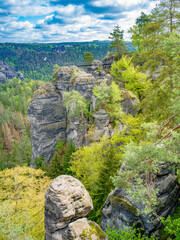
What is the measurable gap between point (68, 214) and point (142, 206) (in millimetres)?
4943

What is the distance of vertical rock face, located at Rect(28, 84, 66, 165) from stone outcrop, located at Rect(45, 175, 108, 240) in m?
23.8

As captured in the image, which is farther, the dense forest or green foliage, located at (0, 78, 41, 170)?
green foliage, located at (0, 78, 41, 170)

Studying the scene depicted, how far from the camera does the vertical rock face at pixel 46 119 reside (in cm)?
2911

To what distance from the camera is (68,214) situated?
6.43 meters

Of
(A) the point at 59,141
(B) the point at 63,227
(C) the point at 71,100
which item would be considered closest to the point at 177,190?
(B) the point at 63,227

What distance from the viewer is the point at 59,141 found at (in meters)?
30.9

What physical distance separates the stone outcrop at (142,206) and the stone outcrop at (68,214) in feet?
11.3

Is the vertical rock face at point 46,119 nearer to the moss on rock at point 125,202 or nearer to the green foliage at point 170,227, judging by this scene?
the moss on rock at point 125,202

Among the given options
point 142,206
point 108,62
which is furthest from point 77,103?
point 108,62

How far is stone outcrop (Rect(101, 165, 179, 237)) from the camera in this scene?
922 centimetres

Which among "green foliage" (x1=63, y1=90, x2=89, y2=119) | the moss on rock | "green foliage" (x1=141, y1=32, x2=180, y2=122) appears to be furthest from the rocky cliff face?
the moss on rock

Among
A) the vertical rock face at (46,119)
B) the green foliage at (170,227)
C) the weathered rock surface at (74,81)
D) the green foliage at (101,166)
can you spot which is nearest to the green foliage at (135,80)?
the weathered rock surface at (74,81)

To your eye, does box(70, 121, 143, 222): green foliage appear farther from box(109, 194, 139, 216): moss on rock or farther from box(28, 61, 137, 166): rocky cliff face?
box(28, 61, 137, 166): rocky cliff face

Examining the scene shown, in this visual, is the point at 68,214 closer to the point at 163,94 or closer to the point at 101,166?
the point at 163,94
